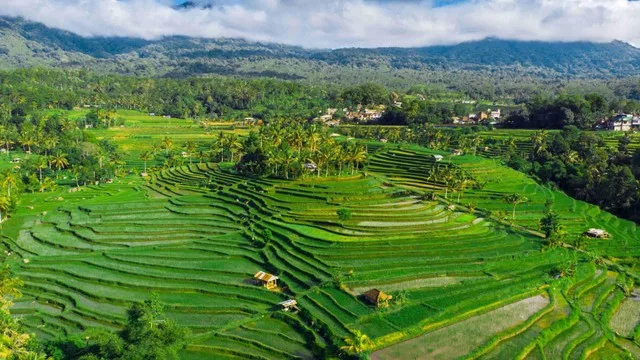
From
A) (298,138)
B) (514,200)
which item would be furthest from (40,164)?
(514,200)

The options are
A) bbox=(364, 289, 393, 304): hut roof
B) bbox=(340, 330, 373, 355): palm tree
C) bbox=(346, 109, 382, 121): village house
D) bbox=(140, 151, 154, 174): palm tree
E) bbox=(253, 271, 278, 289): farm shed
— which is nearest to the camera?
bbox=(340, 330, 373, 355): palm tree

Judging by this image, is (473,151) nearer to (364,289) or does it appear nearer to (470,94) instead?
(364,289)

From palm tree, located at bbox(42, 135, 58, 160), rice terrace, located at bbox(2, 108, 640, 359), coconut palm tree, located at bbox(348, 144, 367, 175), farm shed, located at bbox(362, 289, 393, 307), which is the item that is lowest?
rice terrace, located at bbox(2, 108, 640, 359)

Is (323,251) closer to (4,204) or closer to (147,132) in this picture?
(4,204)

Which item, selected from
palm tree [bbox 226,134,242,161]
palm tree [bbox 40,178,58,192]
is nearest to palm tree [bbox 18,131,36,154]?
palm tree [bbox 40,178,58,192]

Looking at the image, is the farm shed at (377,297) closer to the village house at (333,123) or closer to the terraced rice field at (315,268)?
the terraced rice field at (315,268)

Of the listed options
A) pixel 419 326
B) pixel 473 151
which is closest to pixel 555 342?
pixel 419 326

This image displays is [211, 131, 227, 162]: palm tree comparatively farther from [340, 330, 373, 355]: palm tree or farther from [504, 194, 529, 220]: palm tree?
[340, 330, 373, 355]: palm tree
